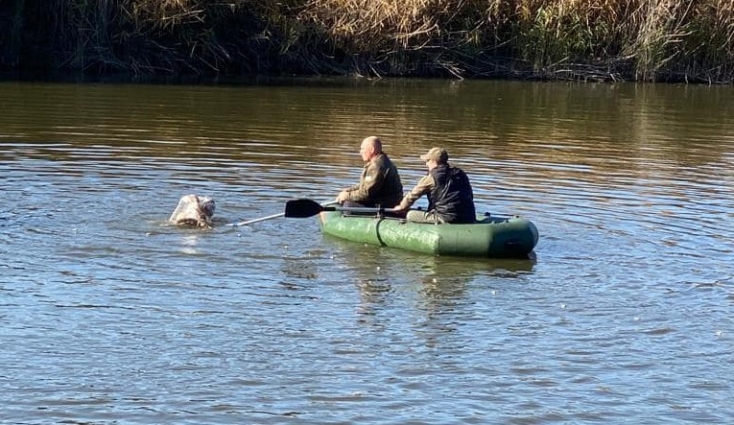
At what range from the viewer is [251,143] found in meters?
21.4

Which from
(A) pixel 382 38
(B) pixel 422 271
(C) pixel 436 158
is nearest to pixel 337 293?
(B) pixel 422 271

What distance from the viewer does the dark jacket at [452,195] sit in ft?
43.2

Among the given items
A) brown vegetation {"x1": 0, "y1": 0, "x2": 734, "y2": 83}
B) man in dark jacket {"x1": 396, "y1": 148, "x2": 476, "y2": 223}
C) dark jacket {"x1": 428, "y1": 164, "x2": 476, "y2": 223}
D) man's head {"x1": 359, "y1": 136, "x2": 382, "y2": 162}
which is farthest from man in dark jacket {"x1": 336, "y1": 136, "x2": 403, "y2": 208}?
brown vegetation {"x1": 0, "y1": 0, "x2": 734, "y2": 83}

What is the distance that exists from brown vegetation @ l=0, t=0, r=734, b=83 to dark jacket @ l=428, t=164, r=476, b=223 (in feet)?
73.0

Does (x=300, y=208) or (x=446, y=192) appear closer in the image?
(x=446, y=192)

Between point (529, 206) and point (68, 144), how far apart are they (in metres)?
7.84

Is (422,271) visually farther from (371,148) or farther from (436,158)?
(371,148)

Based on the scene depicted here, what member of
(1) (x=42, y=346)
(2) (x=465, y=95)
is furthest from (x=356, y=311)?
(2) (x=465, y=95)

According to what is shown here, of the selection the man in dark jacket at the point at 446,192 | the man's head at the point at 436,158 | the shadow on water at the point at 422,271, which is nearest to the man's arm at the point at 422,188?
the man in dark jacket at the point at 446,192

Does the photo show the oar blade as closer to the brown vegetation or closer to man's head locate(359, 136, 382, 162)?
man's head locate(359, 136, 382, 162)

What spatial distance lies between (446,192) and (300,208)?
164 centimetres

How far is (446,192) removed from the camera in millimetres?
13172

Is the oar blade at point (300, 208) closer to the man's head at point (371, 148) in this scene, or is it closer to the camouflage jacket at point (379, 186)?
the camouflage jacket at point (379, 186)

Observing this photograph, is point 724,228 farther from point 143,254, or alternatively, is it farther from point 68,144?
point 68,144
